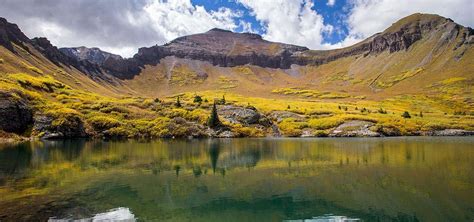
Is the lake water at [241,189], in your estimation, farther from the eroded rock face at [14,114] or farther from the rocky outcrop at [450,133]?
the rocky outcrop at [450,133]

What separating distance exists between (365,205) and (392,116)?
438ft

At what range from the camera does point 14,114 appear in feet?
385

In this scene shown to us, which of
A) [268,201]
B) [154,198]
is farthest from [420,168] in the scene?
[154,198]

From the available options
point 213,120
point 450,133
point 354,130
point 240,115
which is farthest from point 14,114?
point 450,133

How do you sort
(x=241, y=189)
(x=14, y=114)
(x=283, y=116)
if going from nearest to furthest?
(x=241, y=189)
(x=14, y=114)
(x=283, y=116)

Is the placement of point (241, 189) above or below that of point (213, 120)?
below

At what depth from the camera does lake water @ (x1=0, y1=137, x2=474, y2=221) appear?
1207 inches

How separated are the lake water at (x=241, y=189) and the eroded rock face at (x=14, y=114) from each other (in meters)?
58.3

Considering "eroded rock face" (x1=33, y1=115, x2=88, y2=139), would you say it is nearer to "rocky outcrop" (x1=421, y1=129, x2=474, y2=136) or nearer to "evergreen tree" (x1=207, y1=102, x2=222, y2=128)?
"evergreen tree" (x1=207, y1=102, x2=222, y2=128)

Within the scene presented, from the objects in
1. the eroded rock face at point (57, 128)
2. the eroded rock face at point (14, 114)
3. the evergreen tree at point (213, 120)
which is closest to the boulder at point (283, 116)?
the evergreen tree at point (213, 120)

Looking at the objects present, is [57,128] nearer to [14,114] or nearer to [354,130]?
[14,114]

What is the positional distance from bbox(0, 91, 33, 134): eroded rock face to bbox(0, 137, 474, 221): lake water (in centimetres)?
5826

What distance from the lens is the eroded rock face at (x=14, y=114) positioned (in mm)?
113812

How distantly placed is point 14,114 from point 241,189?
10151 centimetres
